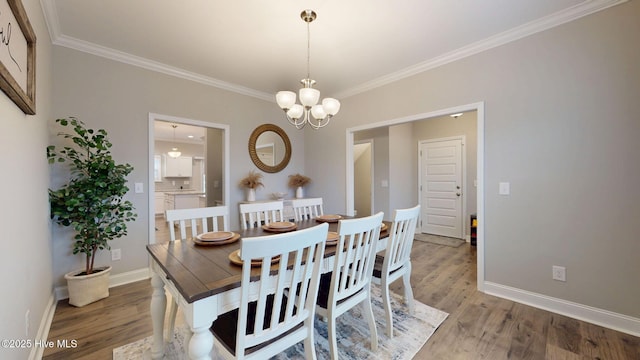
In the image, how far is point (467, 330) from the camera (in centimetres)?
191

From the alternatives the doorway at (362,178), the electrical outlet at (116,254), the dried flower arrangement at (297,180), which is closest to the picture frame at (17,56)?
the electrical outlet at (116,254)

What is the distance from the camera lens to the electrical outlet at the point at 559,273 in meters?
2.15

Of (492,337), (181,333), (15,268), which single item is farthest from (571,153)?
(15,268)

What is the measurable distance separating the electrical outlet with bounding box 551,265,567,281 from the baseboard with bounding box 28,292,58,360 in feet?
13.0

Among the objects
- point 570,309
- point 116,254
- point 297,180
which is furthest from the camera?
point 297,180

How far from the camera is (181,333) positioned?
1883mm

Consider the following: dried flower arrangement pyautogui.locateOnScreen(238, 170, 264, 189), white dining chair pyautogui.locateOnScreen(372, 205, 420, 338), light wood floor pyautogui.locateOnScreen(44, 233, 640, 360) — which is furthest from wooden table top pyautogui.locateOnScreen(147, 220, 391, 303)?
dried flower arrangement pyautogui.locateOnScreen(238, 170, 264, 189)

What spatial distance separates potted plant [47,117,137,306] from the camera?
2217 millimetres

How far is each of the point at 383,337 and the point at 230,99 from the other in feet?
11.7

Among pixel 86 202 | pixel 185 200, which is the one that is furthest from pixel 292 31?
pixel 185 200

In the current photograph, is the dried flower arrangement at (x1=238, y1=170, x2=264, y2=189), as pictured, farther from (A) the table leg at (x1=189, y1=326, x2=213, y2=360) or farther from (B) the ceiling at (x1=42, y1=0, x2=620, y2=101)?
(A) the table leg at (x1=189, y1=326, x2=213, y2=360)

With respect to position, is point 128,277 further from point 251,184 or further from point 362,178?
point 362,178

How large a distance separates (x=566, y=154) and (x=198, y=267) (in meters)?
3.03

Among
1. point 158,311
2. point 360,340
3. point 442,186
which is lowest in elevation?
point 360,340
